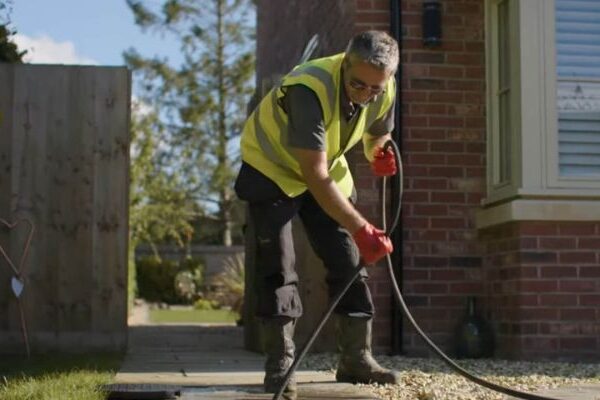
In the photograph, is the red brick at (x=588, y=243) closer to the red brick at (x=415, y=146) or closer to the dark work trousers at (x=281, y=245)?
the red brick at (x=415, y=146)

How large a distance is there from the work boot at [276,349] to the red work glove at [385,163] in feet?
2.23

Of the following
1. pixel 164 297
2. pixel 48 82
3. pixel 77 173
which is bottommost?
pixel 164 297

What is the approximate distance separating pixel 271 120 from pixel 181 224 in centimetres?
2080

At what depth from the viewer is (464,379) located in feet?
15.3

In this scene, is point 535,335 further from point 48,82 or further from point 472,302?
point 48,82

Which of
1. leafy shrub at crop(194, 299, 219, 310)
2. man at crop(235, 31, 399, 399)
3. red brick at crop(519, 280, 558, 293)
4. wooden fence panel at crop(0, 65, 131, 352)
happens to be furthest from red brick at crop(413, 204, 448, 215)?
leafy shrub at crop(194, 299, 219, 310)

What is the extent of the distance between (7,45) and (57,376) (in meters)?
2.89

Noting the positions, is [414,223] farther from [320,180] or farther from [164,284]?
[164,284]

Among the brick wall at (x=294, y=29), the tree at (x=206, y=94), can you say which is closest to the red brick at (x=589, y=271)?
the brick wall at (x=294, y=29)

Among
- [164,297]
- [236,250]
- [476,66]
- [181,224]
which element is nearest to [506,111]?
[476,66]

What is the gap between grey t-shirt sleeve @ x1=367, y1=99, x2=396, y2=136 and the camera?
416 centimetres

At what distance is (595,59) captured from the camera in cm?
607

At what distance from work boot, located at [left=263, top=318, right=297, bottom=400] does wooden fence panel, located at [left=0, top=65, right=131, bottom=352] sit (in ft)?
8.08

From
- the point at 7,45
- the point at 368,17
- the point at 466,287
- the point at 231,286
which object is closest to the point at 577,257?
the point at 466,287
